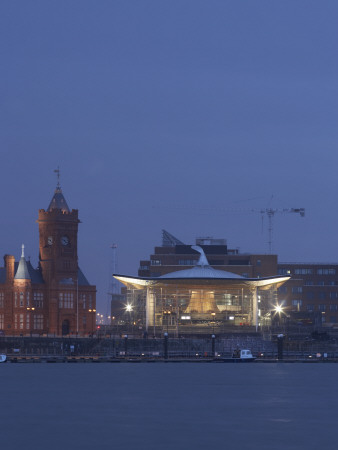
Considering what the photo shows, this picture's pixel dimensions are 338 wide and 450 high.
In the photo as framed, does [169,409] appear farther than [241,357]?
No

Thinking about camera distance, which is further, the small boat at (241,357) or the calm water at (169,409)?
the small boat at (241,357)

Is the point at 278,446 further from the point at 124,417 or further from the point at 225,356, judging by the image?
the point at 225,356

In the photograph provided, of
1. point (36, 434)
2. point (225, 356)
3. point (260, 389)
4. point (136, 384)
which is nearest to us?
point (36, 434)

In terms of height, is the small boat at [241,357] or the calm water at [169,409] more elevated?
the small boat at [241,357]

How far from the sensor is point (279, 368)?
16450cm

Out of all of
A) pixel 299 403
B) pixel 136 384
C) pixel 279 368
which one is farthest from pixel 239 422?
pixel 279 368

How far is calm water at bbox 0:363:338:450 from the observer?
273 feet

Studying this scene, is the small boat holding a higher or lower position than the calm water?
higher

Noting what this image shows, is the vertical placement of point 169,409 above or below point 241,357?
below

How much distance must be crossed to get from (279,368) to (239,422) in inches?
2817

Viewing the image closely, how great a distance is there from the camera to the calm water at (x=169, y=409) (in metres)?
83.2

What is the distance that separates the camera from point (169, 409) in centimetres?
10400

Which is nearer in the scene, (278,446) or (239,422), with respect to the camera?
(278,446)

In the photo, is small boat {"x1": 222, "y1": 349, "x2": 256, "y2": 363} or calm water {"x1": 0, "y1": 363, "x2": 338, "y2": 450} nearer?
calm water {"x1": 0, "y1": 363, "x2": 338, "y2": 450}
